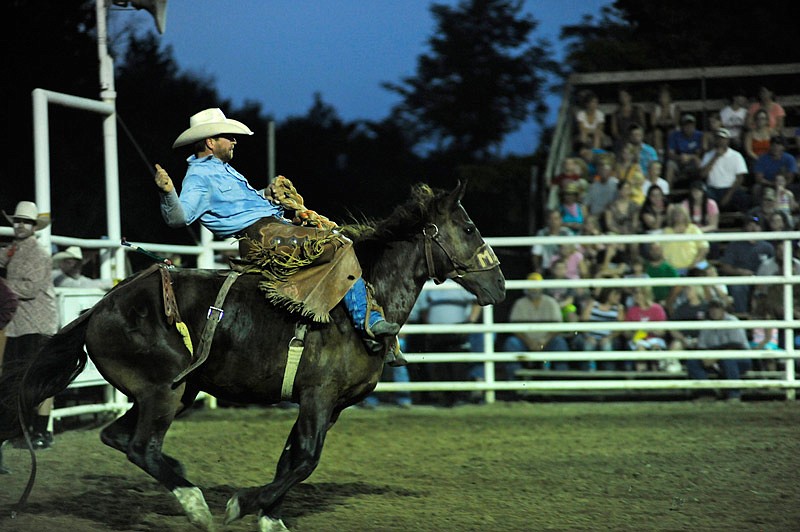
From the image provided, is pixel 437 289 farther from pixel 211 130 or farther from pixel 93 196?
pixel 93 196

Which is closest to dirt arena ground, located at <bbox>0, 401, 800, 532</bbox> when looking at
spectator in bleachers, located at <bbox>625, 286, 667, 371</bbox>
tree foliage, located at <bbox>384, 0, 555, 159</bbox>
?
spectator in bleachers, located at <bbox>625, 286, 667, 371</bbox>

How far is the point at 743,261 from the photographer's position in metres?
10.1

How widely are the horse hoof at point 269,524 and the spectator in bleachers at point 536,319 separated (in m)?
5.51

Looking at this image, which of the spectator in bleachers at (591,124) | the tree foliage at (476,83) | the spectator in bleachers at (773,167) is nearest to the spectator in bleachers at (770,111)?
the spectator in bleachers at (773,167)

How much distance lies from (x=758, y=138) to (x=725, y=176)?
35.8 inches

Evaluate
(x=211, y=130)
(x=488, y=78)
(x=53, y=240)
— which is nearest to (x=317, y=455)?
(x=211, y=130)

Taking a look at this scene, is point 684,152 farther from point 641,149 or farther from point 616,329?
point 616,329

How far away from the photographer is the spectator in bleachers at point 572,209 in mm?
10977

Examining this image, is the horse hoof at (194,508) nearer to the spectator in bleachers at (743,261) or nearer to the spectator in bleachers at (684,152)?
the spectator in bleachers at (743,261)

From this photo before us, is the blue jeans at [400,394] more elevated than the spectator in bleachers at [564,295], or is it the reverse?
the spectator in bleachers at [564,295]

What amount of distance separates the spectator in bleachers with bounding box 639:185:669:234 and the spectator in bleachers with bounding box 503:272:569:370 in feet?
4.70

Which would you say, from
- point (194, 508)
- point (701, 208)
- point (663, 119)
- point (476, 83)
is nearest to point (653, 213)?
point (701, 208)

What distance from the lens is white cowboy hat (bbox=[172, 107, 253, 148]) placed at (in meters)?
5.13

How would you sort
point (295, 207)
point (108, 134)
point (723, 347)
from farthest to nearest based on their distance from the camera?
point (723, 347), point (108, 134), point (295, 207)
